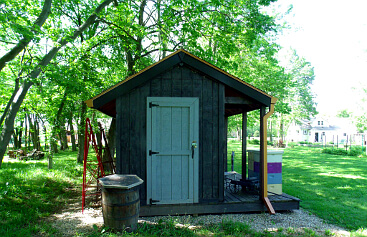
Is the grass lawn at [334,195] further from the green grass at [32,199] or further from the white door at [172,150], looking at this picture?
the green grass at [32,199]

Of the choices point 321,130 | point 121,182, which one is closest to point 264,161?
point 121,182

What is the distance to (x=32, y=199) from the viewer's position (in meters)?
6.67

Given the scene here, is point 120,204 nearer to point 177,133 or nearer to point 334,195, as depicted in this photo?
point 177,133

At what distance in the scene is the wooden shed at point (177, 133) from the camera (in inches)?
220

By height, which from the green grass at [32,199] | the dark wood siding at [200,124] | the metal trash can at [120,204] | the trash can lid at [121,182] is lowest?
the green grass at [32,199]

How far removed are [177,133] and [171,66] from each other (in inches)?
61.3

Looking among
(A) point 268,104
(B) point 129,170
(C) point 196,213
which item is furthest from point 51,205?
A: (A) point 268,104

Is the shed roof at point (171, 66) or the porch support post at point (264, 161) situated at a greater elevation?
the shed roof at point (171, 66)

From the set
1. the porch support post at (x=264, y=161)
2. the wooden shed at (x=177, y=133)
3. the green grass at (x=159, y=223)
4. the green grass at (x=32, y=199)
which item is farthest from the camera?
the porch support post at (x=264, y=161)

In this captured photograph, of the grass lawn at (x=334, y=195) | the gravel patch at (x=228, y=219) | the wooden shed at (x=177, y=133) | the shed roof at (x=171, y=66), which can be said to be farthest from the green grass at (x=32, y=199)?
the grass lawn at (x=334, y=195)

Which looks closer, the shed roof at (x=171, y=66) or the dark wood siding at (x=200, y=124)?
the shed roof at (x=171, y=66)

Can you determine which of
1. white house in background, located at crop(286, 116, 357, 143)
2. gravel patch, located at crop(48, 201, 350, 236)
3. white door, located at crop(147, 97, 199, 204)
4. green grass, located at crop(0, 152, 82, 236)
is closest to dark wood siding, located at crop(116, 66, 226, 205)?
white door, located at crop(147, 97, 199, 204)

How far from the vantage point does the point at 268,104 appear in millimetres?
5887

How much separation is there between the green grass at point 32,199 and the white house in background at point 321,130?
5068 centimetres
